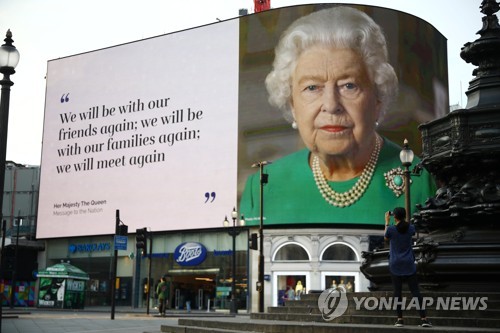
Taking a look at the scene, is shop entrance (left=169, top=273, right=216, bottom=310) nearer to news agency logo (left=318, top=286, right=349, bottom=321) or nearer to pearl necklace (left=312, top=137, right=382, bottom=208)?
pearl necklace (left=312, top=137, right=382, bottom=208)

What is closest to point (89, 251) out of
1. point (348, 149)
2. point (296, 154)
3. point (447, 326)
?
point (296, 154)

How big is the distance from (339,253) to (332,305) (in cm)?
3522

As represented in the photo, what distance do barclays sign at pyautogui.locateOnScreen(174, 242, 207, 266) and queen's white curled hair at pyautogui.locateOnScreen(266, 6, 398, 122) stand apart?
39.8 feet

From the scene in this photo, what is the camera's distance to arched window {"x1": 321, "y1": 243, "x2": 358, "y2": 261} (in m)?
46.4

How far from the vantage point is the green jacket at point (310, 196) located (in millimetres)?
46031

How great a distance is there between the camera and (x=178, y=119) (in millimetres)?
52594

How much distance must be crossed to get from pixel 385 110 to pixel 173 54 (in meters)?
17.3

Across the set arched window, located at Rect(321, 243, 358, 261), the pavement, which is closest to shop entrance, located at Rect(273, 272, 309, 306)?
arched window, located at Rect(321, 243, 358, 261)

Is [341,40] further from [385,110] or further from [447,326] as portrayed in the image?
[447,326]

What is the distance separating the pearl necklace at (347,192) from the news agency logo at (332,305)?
112 feet

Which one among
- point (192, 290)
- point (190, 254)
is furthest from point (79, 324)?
point (192, 290)

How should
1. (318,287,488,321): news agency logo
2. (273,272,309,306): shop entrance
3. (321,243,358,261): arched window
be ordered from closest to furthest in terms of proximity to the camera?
(318,287,488,321): news agency logo < (321,243,358,261): arched window < (273,272,309,306): shop entrance

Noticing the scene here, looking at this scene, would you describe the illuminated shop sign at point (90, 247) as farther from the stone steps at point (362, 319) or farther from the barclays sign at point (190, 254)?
the stone steps at point (362, 319)

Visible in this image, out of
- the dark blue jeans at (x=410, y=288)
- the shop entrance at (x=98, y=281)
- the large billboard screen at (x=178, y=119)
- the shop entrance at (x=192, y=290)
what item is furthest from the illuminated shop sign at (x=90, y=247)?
the dark blue jeans at (x=410, y=288)
